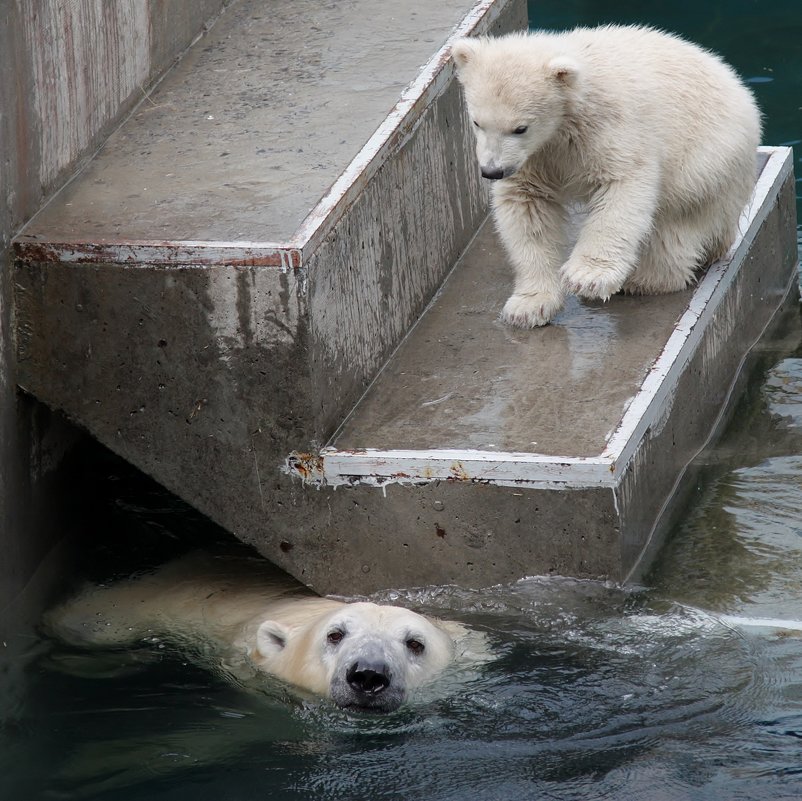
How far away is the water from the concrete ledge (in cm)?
13

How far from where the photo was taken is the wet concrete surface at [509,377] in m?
4.14

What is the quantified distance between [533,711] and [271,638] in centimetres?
83

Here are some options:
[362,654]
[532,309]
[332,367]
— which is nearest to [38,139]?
[332,367]

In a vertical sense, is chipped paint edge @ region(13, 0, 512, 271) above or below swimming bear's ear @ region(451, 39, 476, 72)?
below

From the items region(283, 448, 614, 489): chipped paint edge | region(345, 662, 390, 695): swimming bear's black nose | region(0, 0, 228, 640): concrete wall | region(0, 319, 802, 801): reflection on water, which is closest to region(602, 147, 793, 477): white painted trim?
region(283, 448, 614, 489): chipped paint edge

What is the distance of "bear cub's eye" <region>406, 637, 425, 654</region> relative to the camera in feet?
12.7

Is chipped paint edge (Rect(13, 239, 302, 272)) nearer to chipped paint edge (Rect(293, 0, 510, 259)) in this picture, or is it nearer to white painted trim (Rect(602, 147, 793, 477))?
chipped paint edge (Rect(293, 0, 510, 259))

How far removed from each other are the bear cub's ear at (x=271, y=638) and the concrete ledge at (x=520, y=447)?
0.77 feet

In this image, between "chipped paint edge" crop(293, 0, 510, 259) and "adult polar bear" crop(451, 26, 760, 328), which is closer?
"chipped paint edge" crop(293, 0, 510, 259)

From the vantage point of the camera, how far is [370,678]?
12.3 feet

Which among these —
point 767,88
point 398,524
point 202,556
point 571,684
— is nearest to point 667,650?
point 571,684

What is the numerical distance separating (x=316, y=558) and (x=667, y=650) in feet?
3.47

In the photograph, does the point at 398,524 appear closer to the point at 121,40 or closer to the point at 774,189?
the point at 121,40

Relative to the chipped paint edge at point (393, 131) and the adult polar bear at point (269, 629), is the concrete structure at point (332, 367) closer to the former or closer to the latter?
the chipped paint edge at point (393, 131)
